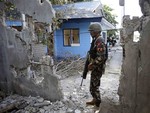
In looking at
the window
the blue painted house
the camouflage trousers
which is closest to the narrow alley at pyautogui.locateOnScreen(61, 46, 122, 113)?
the camouflage trousers

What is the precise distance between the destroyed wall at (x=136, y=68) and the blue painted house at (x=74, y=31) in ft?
31.1

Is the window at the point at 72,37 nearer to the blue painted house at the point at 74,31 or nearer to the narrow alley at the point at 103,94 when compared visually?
the blue painted house at the point at 74,31

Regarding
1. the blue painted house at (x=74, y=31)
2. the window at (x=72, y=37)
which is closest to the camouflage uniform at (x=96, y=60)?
the blue painted house at (x=74, y=31)

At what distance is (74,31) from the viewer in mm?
13812

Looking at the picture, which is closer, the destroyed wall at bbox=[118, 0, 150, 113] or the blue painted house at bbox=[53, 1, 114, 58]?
the destroyed wall at bbox=[118, 0, 150, 113]

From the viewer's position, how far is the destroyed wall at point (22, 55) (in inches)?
227

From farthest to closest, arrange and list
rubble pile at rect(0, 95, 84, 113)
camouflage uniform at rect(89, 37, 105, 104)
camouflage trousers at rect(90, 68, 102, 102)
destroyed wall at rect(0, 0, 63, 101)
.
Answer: destroyed wall at rect(0, 0, 63, 101) < rubble pile at rect(0, 95, 84, 113) < camouflage trousers at rect(90, 68, 102, 102) < camouflage uniform at rect(89, 37, 105, 104)

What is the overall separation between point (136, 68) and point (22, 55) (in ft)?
12.2

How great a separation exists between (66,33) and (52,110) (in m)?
9.48

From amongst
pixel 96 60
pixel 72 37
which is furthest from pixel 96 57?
pixel 72 37

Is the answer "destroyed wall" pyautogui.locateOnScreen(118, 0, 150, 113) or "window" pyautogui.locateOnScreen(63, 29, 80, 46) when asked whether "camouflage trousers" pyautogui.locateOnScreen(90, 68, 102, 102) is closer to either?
"destroyed wall" pyautogui.locateOnScreen(118, 0, 150, 113)

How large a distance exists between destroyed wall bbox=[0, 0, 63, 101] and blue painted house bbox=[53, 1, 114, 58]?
21.0 feet

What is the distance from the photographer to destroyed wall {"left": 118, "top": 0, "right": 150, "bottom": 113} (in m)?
2.69

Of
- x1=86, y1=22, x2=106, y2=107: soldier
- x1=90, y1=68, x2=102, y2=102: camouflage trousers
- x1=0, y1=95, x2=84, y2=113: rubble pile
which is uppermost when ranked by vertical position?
x1=86, y1=22, x2=106, y2=107: soldier
